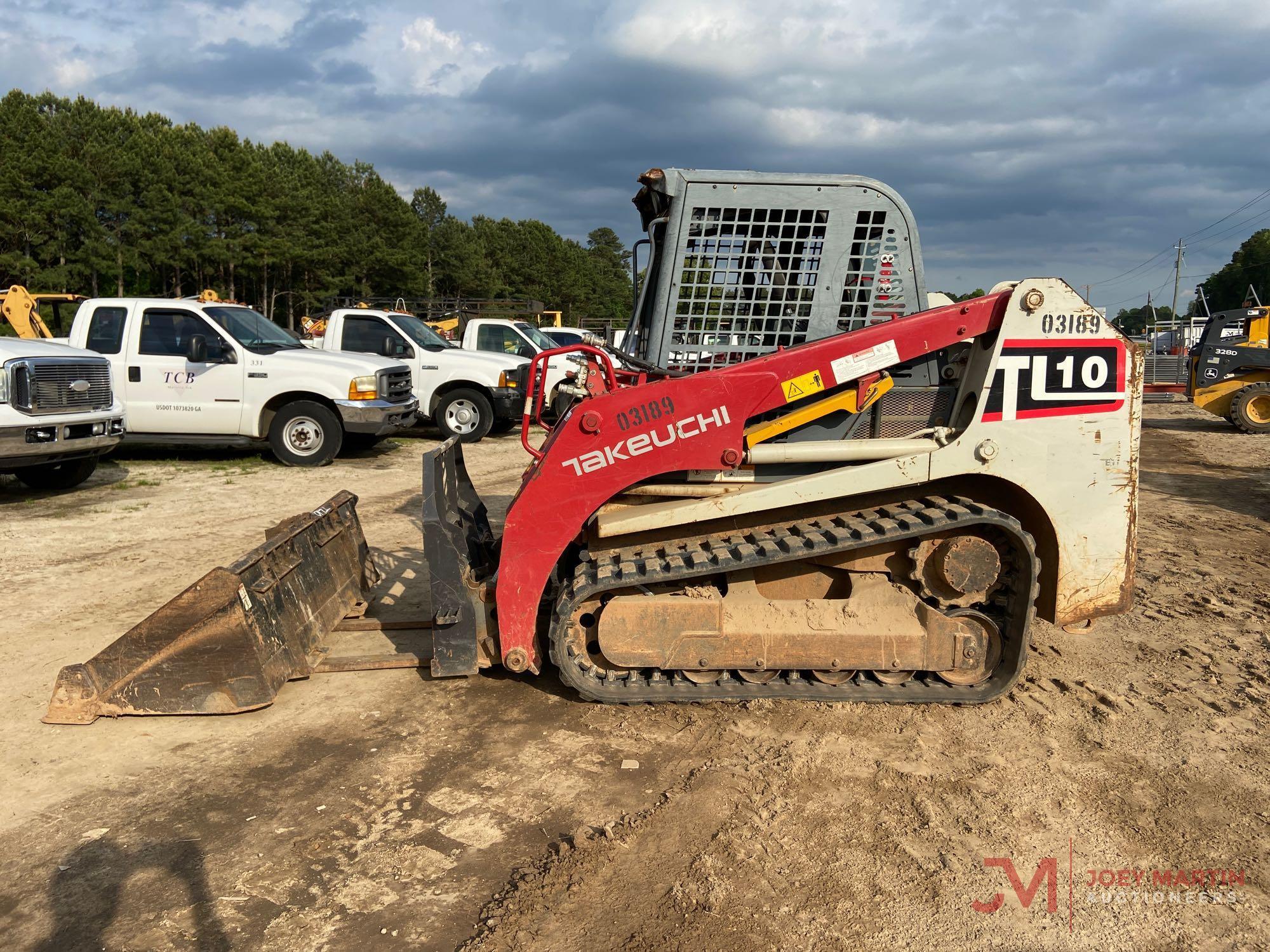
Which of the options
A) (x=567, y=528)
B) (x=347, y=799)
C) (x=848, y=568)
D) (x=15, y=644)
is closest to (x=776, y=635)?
(x=848, y=568)

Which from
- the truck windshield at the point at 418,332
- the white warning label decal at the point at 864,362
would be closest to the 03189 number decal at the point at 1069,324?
the white warning label decal at the point at 864,362

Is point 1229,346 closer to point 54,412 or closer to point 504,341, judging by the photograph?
point 504,341

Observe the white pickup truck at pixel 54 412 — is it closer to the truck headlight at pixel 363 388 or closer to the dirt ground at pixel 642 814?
the truck headlight at pixel 363 388

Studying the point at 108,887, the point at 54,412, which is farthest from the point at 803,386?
the point at 54,412

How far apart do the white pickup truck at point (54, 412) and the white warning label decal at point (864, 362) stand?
8013mm

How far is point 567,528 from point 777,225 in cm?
184

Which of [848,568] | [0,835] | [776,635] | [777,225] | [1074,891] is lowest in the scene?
[0,835]

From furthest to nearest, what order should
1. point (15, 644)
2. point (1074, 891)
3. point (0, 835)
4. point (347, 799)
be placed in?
point (15, 644), point (347, 799), point (0, 835), point (1074, 891)

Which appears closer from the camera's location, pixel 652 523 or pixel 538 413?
pixel 652 523

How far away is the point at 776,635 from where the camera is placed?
413 centimetres

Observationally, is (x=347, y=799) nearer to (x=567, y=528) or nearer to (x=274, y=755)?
(x=274, y=755)

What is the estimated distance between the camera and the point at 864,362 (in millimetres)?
4102

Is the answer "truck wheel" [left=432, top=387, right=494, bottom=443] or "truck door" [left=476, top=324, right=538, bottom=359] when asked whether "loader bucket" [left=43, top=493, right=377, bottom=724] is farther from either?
"truck door" [left=476, top=324, right=538, bottom=359]

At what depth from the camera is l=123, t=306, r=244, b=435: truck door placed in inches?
427
